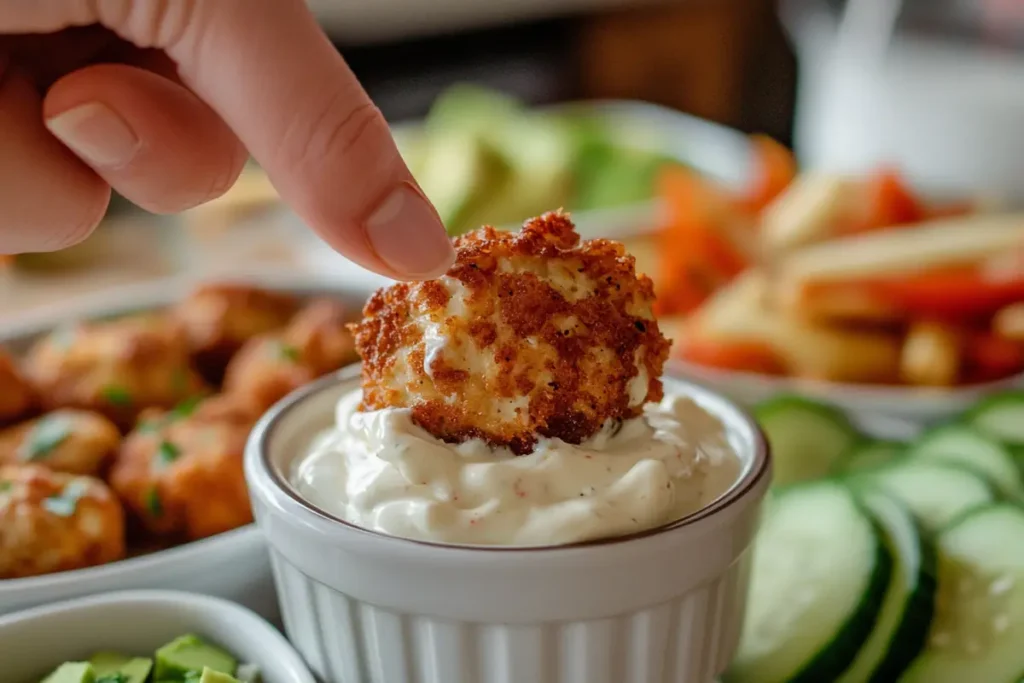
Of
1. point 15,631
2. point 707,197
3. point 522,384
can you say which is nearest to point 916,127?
point 707,197

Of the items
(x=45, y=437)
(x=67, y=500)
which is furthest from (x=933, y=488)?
(x=45, y=437)

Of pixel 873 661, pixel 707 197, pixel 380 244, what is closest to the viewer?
pixel 380 244

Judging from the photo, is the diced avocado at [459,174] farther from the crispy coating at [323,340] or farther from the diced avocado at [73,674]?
the diced avocado at [73,674]

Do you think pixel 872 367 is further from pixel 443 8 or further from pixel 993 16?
pixel 443 8

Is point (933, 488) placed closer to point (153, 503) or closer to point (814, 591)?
point (814, 591)

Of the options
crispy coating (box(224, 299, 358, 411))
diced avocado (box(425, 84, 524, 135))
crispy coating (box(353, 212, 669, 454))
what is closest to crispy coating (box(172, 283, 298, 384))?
crispy coating (box(224, 299, 358, 411))

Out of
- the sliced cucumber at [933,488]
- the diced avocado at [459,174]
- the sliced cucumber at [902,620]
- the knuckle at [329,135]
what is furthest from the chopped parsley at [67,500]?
the diced avocado at [459,174]
